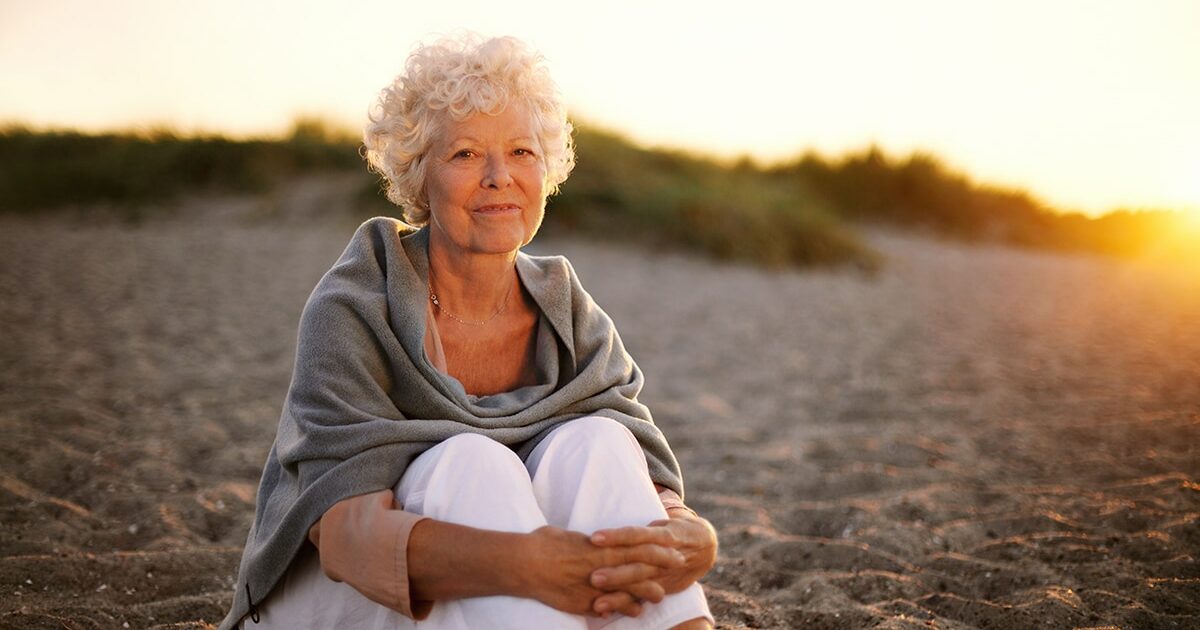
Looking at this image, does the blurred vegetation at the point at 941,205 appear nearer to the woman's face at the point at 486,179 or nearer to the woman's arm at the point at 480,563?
the woman's face at the point at 486,179

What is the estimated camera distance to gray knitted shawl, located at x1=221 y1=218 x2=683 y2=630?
196 cm

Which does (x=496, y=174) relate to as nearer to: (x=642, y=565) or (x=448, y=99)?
(x=448, y=99)

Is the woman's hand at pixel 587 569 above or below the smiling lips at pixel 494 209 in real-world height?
below

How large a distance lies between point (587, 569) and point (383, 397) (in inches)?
24.7

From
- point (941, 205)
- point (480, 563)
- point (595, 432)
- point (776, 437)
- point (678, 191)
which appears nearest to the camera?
point (480, 563)

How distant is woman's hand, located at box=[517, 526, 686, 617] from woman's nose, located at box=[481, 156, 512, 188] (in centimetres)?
86

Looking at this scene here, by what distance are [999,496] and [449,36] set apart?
3071 mm

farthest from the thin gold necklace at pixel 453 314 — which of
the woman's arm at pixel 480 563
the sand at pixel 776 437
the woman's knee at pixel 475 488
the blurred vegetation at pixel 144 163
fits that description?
the blurred vegetation at pixel 144 163

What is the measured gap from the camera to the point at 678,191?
12.6 meters

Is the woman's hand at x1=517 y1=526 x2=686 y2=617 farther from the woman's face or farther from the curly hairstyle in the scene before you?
the curly hairstyle

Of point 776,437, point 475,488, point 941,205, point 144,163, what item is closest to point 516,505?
point 475,488

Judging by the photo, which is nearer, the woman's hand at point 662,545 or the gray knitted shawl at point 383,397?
the woman's hand at point 662,545

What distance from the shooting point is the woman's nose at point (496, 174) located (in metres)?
2.19

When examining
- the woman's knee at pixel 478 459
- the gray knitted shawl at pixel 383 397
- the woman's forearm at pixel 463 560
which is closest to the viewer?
the woman's forearm at pixel 463 560
